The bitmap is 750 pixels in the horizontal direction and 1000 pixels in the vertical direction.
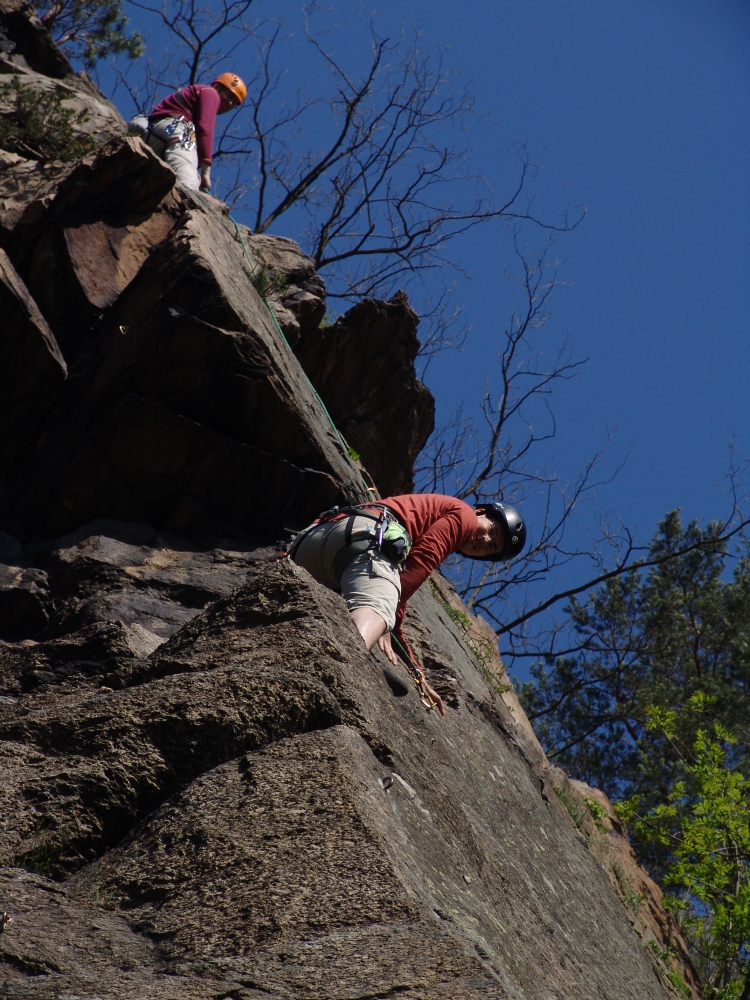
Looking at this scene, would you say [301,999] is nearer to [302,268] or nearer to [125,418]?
[125,418]

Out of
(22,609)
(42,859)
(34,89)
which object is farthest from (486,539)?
(34,89)

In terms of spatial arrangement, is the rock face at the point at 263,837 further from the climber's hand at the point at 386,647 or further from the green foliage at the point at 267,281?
the green foliage at the point at 267,281

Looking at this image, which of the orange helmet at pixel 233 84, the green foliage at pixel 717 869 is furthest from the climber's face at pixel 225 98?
the green foliage at pixel 717 869

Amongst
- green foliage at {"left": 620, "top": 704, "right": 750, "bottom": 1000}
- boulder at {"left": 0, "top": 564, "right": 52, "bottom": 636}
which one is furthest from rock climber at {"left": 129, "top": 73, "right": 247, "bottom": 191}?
green foliage at {"left": 620, "top": 704, "right": 750, "bottom": 1000}

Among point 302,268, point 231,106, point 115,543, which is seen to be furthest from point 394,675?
point 231,106

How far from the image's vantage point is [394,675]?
13.3ft

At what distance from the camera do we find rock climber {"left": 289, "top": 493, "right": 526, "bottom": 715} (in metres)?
4.38

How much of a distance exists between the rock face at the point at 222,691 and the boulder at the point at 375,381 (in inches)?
1.0

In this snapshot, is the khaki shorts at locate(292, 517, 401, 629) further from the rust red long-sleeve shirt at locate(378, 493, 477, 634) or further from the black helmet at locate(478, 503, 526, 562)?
the black helmet at locate(478, 503, 526, 562)

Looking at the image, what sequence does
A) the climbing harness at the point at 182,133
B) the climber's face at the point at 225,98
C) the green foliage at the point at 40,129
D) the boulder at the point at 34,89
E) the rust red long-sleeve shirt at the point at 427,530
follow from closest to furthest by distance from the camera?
the rust red long-sleeve shirt at the point at 427,530, the boulder at the point at 34,89, the green foliage at the point at 40,129, the climbing harness at the point at 182,133, the climber's face at the point at 225,98

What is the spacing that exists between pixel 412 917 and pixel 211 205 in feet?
24.4

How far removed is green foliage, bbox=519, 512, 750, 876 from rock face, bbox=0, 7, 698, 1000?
735 centimetres

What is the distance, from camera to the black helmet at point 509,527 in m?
5.77

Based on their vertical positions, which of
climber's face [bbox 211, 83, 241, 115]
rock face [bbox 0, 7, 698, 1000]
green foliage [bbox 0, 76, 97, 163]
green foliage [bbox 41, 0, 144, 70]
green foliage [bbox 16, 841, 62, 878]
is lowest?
green foliage [bbox 16, 841, 62, 878]
